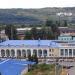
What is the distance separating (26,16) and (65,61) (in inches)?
1890

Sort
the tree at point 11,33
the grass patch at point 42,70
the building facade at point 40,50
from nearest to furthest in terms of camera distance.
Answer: the grass patch at point 42,70, the building facade at point 40,50, the tree at point 11,33

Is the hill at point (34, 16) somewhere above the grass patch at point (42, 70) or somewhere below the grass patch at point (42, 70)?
above

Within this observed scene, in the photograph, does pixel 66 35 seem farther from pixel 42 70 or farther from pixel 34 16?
pixel 34 16

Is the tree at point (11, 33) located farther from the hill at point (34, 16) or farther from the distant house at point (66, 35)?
the hill at point (34, 16)

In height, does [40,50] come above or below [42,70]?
above

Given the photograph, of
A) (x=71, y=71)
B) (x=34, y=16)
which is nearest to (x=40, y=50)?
(x=71, y=71)

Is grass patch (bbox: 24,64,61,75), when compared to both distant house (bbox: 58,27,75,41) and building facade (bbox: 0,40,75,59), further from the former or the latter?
distant house (bbox: 58,27,75,41)

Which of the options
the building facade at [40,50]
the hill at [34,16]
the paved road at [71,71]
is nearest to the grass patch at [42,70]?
the paved road at [71,71]

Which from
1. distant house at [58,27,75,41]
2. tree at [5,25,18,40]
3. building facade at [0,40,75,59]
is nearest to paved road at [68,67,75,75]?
building facade at [0,40,75,59]

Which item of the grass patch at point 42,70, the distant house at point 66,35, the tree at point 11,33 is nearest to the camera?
the grass patch at point 42,70

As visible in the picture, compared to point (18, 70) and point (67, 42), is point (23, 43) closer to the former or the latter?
point (67, 42)

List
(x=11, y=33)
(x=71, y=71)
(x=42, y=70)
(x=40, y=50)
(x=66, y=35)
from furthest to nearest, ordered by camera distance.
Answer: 1. (x=11, y=33)
2. (x=66, y=35)
3. (x=40, y=50)
4. (x=71, y=71)
5. (x=42, y=70)

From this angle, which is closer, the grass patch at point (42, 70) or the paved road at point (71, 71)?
the grass patch at point (42, 70)

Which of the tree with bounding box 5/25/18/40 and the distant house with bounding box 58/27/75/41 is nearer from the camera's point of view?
the distant house with bounding box 58/27/75/41
